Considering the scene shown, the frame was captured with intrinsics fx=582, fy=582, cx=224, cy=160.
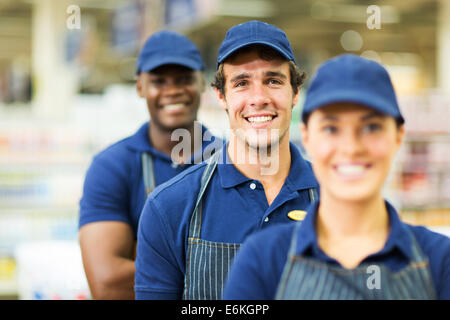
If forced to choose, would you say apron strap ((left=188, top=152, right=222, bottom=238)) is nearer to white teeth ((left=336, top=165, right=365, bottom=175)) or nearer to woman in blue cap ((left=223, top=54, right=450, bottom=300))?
woman in blue cap ((left=223, top=54, right=450, bottom=300))

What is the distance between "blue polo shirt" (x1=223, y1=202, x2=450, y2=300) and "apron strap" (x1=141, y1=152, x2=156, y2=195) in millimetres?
1200

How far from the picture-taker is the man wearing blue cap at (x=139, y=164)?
2479 millimetres

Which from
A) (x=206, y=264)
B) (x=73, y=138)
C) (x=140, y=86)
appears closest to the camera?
(x=206, y=264)

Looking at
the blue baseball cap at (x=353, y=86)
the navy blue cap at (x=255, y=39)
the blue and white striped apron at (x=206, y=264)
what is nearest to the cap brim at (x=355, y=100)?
the blue baseball cap at (x=353, y=86)

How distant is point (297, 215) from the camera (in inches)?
71.8

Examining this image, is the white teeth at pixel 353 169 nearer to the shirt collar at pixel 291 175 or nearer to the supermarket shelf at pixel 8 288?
the shirt collar at pixel 291 175

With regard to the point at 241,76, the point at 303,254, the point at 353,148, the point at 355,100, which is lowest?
the point at 303,254

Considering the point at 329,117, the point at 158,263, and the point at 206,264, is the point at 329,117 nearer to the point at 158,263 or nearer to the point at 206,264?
the point at 206,264

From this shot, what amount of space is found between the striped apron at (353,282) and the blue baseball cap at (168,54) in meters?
1.56

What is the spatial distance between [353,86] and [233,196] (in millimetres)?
690

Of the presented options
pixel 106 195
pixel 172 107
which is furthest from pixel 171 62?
pixel 106 195

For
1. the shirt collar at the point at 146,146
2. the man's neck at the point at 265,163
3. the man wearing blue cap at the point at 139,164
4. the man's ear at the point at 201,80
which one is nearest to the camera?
the man's neck at the point at 265,163

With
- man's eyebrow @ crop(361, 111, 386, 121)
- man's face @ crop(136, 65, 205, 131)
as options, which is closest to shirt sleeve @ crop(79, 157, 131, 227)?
man's face @ crop(136, 65, 205, 131)
